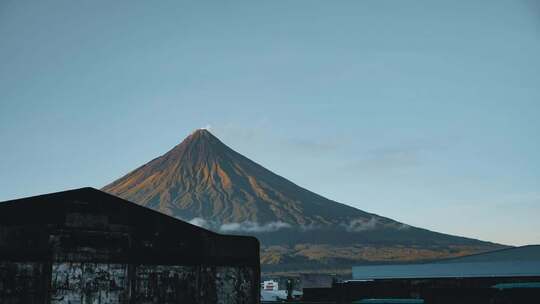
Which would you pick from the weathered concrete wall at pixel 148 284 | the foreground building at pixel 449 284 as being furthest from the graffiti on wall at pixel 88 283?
the foreground building at pixel 449 284

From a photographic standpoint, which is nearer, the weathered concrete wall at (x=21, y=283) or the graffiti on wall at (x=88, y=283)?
the weathered concrete wall at (x=21, y=283)

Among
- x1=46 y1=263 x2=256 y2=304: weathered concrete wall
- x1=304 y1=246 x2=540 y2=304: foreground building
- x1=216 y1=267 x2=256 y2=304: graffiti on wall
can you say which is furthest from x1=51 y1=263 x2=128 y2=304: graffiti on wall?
x1=304 y1=246 x2=540 y2=304: foreground building

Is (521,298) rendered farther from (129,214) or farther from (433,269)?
(433,269)

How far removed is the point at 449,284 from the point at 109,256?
125 ft

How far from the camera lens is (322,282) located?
95.1m

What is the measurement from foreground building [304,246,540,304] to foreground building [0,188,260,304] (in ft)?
48.3

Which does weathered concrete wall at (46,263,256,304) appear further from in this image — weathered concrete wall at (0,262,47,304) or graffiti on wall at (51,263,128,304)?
weathered concrete wall at (0,262,47,304)

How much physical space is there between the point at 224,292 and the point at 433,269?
175 ft

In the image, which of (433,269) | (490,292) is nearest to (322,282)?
(433,269)

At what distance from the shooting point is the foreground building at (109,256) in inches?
708

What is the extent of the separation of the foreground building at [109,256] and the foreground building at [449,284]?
579 inches

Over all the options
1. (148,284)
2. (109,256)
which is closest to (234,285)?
(148,284)

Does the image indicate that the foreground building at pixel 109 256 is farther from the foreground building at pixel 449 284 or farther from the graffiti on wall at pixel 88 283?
the foreground building at pixel 449 284

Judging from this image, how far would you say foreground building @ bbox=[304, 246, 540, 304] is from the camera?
104 feet
